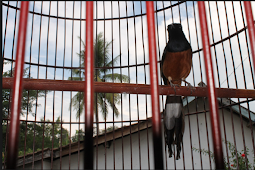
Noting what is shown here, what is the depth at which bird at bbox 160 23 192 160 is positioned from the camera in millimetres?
2281

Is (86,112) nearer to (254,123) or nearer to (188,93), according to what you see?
(188,93)

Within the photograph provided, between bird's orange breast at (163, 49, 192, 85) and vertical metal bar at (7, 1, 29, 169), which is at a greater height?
bird's orange breast at (163, 49, 192, 85)

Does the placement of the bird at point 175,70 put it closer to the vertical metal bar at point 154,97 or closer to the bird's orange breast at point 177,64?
the bird's orange breast at point 177,64

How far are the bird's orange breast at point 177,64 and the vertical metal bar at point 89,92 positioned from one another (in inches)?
79.0

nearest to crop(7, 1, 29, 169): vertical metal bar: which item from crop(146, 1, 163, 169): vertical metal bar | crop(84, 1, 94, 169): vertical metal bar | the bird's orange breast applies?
crop(84, 1, 94, 169): vertical metal bar

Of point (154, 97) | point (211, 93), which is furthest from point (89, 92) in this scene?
point (211, 93)

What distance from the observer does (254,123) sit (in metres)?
4.45

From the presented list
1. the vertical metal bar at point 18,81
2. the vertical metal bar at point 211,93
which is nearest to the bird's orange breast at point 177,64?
the vertical metal bar at point 211,93

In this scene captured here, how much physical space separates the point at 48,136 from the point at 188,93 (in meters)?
14.8

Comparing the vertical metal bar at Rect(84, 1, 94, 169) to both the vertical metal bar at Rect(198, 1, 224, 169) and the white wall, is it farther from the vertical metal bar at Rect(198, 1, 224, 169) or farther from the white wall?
the white wall

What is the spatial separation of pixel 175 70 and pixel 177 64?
8cm

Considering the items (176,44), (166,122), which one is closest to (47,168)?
(166,122)

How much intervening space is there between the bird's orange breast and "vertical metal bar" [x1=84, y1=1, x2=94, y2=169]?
6.59 feet

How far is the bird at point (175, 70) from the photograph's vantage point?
2281mm
